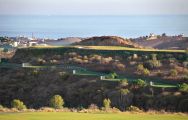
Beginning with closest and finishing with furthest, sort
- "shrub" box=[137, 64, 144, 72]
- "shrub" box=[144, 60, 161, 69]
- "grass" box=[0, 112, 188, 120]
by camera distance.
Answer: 1. "grass" box=[0, 112, 188, 120]
2. "shrub" box=[137, 64, 144, 72]
3. "shrub" box=[144, 60, 161, 69]

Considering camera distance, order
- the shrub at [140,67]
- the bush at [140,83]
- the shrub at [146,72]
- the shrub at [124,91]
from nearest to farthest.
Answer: the shrub at [124,91] → the bush at [140,83] → the shrub at [146,72] → the shrub at [140,67]

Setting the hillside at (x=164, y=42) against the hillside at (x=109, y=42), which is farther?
the hillside at (x=164, y=42)

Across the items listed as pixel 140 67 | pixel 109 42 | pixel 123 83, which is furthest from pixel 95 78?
pixel 109 42

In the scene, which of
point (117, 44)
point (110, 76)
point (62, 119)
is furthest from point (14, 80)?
point (62, 119)

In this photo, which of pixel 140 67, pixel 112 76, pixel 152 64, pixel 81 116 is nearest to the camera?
pixel 81 116

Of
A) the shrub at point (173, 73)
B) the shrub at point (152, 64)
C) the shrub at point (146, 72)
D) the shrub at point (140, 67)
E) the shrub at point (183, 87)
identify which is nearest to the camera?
the shrub at point (183, 87)


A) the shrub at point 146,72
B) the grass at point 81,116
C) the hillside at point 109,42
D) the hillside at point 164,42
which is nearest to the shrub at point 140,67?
the shrub at point 146,72

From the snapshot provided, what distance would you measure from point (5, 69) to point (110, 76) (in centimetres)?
943

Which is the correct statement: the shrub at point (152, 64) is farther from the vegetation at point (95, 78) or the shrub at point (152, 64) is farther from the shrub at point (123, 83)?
the shrub at point (123, 83)

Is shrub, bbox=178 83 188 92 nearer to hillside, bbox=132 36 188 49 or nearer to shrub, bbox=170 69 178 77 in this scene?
shrub, bbox=170 69 178 77

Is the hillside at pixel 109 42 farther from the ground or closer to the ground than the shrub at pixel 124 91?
farther from the ground

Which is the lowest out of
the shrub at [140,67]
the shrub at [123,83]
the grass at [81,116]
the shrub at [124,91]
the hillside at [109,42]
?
the shrub at [124,91]

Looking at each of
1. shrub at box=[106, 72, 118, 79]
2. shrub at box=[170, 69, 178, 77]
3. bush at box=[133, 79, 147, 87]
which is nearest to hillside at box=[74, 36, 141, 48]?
→ shrub at box=[106, 72, 118, 79]

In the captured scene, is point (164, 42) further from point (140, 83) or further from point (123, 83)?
point (140, 83)
